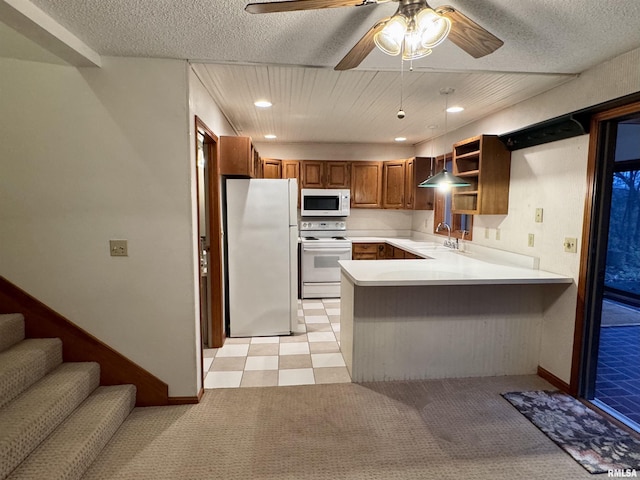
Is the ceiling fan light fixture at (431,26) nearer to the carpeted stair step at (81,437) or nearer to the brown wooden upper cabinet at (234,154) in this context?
the brown wooden upper cabinet at (234,154)

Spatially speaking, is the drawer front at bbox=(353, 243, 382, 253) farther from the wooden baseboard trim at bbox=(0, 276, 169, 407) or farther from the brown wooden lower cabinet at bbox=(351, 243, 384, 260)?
the wooden baseboard trim at bbox=(0, 276, 169, 407)

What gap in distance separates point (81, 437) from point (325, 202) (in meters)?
3.95

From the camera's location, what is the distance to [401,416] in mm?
2311

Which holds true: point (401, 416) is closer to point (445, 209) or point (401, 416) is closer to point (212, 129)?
point (212, 129)

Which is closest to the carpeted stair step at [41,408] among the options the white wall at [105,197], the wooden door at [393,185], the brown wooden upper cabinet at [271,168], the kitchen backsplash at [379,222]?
the white wall at [105,197]

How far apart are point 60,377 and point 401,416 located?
2.16 m

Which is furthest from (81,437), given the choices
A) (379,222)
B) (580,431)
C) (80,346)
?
(379,222)

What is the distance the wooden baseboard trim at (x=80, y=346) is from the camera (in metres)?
2.27

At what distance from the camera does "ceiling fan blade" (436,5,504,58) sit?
49.6 inches

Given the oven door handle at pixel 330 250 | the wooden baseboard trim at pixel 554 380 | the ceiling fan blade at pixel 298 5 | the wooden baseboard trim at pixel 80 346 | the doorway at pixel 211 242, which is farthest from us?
the oven door handle at pixel 330 250

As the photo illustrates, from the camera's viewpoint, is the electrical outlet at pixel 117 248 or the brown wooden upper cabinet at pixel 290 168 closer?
the electrical outlet at pixel 117 248

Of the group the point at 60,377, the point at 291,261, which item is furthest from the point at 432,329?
the point at 60,377

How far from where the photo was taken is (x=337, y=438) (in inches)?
82.4

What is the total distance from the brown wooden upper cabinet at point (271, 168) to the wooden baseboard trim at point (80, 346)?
3356mm
